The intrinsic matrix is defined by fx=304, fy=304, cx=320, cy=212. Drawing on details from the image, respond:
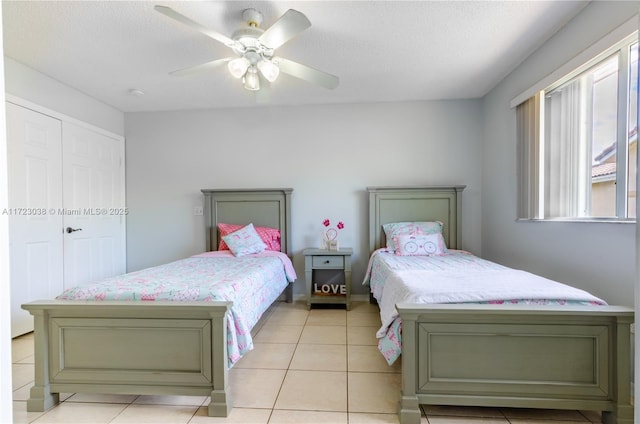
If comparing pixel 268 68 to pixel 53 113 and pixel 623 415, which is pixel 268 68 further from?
pixel 623 415

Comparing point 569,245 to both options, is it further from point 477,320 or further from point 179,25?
point 179,25

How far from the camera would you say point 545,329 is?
56.9 inches

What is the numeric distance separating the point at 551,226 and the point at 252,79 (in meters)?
2.51

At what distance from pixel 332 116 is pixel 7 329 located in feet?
10.9

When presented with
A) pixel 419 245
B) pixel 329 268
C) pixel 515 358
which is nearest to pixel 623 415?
pixel 515 358

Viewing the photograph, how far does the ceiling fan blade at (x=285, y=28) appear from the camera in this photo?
1.64 meters

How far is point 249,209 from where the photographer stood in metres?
3.64

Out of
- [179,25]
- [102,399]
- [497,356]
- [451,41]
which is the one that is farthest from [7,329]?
[451,41]

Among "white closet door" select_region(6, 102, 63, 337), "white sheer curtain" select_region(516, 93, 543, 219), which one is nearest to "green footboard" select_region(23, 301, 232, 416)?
"white closet door" select_region(6, 102, 63, 337)

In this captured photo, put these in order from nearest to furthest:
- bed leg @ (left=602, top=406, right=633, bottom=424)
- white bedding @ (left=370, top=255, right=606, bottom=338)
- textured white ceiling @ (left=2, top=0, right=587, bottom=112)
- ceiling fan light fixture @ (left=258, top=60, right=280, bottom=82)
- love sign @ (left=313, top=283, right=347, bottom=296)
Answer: bed leg @ (left=602, top=406, right=633, bottom=424) < white bedding @ (left=370, top=255, right=606, bottom=338) < textured white ceiling @ (left=2, top=0, right=587, bottom=112) < ceiling fan light fixture @ (left=258, top=60, right=280, bottom=82) < love sign @ (left=313, top=283, right=347, bottom=296)

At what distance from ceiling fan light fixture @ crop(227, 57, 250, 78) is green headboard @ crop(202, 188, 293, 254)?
1594mm

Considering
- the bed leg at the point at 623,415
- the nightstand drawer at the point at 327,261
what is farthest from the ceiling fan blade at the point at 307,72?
the bed leg at the point at 623,415

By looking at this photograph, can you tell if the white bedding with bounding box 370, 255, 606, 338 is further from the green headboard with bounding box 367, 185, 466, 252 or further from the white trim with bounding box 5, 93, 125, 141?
the white trim with bounding box 5, 93, 125, 141

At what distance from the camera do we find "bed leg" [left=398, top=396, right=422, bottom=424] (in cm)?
147
